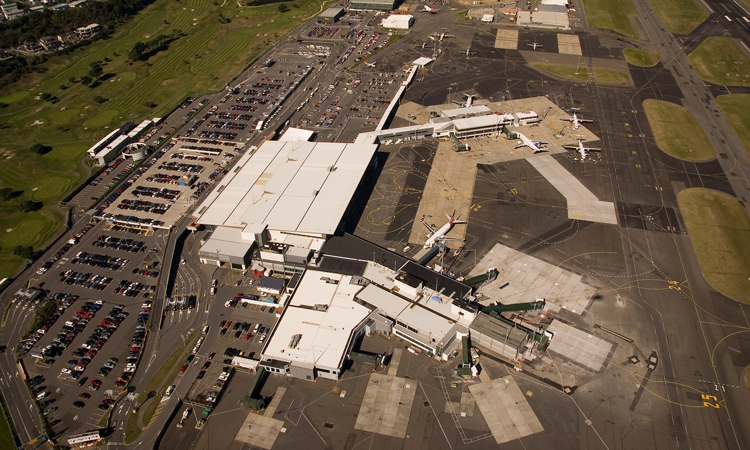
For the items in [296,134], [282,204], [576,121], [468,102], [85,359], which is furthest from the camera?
[468,102]

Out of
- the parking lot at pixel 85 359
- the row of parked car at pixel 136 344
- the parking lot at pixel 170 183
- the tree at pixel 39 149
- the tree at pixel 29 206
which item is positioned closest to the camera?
the parking lot at pixel 85 359

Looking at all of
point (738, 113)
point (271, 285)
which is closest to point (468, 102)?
point (738, 113)

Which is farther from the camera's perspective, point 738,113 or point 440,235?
point 738,113

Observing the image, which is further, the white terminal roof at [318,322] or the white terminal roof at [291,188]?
the white terminal roof at [291,188]

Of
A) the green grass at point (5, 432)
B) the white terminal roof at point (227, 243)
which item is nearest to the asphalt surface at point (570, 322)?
the green grass at point (5, 432)

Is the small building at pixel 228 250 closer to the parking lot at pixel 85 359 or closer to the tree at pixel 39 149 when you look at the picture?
the parking lot at pixel 85 359

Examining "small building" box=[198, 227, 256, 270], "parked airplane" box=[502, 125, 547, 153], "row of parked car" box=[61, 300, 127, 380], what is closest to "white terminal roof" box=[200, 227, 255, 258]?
"small building" box=[198, 227, 256, 270]

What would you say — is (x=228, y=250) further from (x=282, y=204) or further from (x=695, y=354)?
(x=695, y=354)
